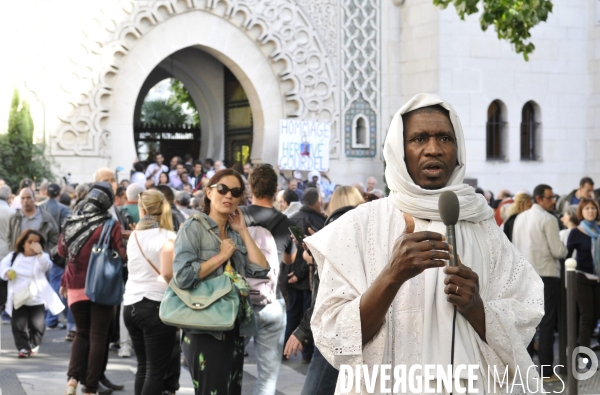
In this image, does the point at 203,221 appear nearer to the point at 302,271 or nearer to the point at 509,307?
the point at 509,307

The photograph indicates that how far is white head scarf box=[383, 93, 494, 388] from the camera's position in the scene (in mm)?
2818

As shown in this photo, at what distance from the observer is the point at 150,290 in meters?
6.80

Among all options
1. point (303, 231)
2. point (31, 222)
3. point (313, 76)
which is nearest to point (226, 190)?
point (303, 231)

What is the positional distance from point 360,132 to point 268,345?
16.1 metres

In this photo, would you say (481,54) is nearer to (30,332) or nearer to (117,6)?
(117,6)

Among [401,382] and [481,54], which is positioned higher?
[481,54]

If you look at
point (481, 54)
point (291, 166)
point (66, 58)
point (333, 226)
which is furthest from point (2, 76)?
point (333, 226)

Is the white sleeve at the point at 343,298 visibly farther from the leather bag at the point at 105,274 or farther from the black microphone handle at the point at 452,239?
the leather bag at the point at 105,274

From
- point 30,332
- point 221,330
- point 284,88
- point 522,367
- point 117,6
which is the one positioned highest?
point 117,6

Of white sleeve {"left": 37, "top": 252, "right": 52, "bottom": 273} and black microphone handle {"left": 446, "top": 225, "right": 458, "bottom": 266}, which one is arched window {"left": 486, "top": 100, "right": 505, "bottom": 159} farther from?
black microphone handle {"left": 446, "top": 225, "right": 458, "bottom": 266}

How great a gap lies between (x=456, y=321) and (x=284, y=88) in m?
18.5

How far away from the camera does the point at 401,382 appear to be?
2.80m

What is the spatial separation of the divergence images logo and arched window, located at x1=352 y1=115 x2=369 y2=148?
12732 mm

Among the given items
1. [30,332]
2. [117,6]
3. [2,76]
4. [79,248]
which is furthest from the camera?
[117,6]
